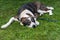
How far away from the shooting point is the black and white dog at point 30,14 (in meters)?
5.98

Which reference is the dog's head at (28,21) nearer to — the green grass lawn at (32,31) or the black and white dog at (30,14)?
the black and white dog at (30,14)

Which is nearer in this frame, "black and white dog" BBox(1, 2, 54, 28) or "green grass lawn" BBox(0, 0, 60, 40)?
"green grass lawn" BBox(0, 0, 60, 40)

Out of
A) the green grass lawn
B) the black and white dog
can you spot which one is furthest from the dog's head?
the green grass lawn

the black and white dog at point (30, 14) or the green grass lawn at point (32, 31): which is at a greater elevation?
→ the black and white dog at point (30, 14)

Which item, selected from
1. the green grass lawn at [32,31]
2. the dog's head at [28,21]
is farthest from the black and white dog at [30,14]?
the green grass lawn at [32,31]

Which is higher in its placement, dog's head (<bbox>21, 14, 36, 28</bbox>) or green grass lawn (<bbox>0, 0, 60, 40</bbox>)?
dog's head (<bbox>21, 14, 36, 28</bbox>)

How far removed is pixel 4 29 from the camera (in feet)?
19.6

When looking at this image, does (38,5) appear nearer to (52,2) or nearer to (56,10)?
(56,10)

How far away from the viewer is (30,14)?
6.29m

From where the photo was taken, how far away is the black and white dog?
19.6 feet

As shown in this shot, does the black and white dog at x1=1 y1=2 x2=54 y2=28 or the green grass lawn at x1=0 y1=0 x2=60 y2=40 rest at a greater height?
the black and white dog at x1=1 y1=2 x2=54 y2=28

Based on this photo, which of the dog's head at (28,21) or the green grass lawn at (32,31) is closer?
the green grass lawn at (32,31)

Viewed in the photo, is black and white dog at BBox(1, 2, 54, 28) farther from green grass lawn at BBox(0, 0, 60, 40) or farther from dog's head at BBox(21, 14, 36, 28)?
green grass lawn at BBox(0, 0, 60, 40)

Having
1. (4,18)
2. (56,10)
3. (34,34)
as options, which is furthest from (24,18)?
(56,10)
